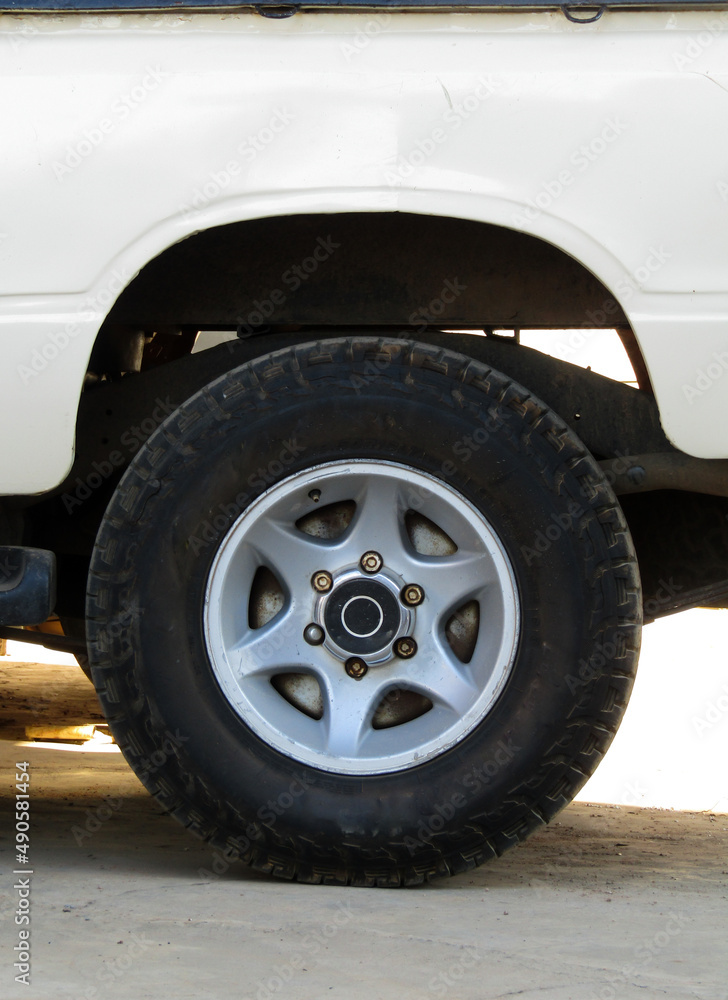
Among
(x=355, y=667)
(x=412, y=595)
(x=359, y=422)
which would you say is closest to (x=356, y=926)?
(x=355, y=667)

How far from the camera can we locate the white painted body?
6.00ft

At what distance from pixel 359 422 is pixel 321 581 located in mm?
334

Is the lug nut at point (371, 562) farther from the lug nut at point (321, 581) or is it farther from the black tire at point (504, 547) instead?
the black tire at point (504, 547)

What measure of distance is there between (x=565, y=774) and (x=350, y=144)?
1252 millimetres

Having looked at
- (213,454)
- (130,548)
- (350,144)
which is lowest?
(130,548)

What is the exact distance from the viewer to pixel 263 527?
201 centimetres

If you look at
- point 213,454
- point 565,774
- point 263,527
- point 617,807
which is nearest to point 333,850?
point 565,774

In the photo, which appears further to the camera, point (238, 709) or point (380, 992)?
point (238, 709)

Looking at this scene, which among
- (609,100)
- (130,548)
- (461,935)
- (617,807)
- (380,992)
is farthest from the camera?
(617,807)

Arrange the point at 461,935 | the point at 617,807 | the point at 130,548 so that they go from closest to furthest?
the point at 461,935, the point at 130,548, the point at 617,807

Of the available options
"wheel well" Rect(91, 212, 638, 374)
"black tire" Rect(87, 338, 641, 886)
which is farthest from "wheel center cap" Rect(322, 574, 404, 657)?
"wheel well" Rect(91, 212, 638, 374)

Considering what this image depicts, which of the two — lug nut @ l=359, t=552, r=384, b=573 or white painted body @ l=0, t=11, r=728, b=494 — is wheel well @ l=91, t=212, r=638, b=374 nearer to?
white painted body @ l=0, t=11, r=728, b=494

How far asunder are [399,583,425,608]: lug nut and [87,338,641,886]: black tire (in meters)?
0.20

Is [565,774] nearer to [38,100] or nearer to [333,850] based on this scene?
[333,850]
